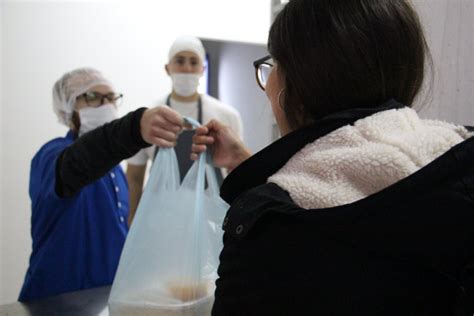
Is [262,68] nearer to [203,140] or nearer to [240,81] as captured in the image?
[203,140]

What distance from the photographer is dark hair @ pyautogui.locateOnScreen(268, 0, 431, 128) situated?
0.49 m

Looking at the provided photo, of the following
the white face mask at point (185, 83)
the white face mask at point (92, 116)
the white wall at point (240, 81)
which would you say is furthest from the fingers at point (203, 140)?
the white wall at point (240, 81)

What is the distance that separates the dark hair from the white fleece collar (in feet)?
0.18

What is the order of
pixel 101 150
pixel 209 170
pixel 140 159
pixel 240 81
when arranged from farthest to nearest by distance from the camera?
pixel 240 81 → pixel 140 159 → pixel 101 150 → pixel 209 170

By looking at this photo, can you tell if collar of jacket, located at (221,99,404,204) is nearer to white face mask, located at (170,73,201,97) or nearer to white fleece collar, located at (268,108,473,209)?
white fleece collar, located at (268,108,473,209)

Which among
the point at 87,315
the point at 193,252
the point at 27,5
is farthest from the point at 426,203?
the point at 27,5

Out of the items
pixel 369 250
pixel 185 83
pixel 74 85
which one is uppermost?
pixel 369 250

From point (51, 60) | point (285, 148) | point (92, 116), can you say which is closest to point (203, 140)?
point (285, 148)

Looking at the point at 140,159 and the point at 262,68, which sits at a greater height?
the point at 262,68

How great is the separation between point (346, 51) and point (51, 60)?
2.37m

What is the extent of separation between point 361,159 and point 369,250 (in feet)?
0.28

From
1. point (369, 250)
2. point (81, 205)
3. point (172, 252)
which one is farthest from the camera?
point (81, 205)

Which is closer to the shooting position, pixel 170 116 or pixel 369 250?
A: pixel 369 250

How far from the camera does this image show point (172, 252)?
80 cm
